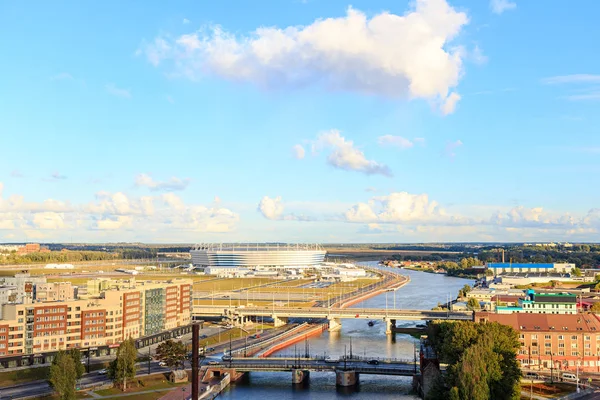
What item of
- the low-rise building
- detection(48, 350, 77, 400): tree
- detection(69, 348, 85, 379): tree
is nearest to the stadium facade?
the low-rise building

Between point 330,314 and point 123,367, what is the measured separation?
3920 centimetres

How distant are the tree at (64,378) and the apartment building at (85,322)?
11.7 m

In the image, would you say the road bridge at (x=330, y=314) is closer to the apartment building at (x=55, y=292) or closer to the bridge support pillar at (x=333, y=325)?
the bridge support pillar at (x=333, y=325)

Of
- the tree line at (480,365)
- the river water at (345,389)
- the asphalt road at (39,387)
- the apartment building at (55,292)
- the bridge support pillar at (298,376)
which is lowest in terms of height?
the river water at (345,389)

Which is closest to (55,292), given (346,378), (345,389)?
(346,378)

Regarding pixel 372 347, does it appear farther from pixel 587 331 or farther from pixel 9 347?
pixel 9 347

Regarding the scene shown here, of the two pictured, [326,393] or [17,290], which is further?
[17,290]

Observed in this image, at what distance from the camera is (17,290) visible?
69.1 metres

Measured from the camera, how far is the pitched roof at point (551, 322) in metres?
54.9

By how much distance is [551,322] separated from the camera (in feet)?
183

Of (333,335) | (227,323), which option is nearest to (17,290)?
(227,323)

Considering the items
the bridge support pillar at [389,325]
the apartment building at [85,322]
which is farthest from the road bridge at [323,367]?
the bridge support pillar at [389,325]

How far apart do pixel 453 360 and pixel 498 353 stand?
13.3 ft

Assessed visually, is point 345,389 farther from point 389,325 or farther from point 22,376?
point 389,325
